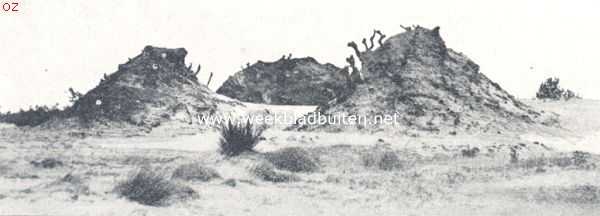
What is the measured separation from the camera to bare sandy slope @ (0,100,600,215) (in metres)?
8.66

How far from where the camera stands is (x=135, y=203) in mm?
8359

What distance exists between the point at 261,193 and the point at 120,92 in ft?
46.5

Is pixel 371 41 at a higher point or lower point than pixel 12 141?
higher

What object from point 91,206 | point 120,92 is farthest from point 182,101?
point 91,206

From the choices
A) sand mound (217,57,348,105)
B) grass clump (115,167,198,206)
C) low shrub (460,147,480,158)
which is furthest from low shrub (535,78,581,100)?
grass clump (115,167,198,206)

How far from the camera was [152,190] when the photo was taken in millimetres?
8562

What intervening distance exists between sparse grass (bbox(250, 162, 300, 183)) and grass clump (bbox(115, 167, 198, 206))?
7.94 ft

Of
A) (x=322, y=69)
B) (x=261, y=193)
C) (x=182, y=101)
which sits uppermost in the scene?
(x=322, y=69)

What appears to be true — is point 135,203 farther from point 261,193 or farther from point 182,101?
point 182,101

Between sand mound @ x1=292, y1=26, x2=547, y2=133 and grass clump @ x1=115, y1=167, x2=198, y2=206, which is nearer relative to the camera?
grass clump @ x1=115, y1=167, x2=198, y2=206

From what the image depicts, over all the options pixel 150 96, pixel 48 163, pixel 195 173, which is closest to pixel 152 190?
pixel 195 173

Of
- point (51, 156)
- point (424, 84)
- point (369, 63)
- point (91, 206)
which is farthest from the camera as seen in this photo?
point (369, 63)

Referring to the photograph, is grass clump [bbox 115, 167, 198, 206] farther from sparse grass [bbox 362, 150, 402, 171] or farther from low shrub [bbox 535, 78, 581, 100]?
low shrub [bbox 535, 78, 581, 100]

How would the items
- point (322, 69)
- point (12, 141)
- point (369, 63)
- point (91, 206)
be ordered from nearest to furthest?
point (91, 206) → point (12, 141) → point (369, 63) → point (322, 69)
